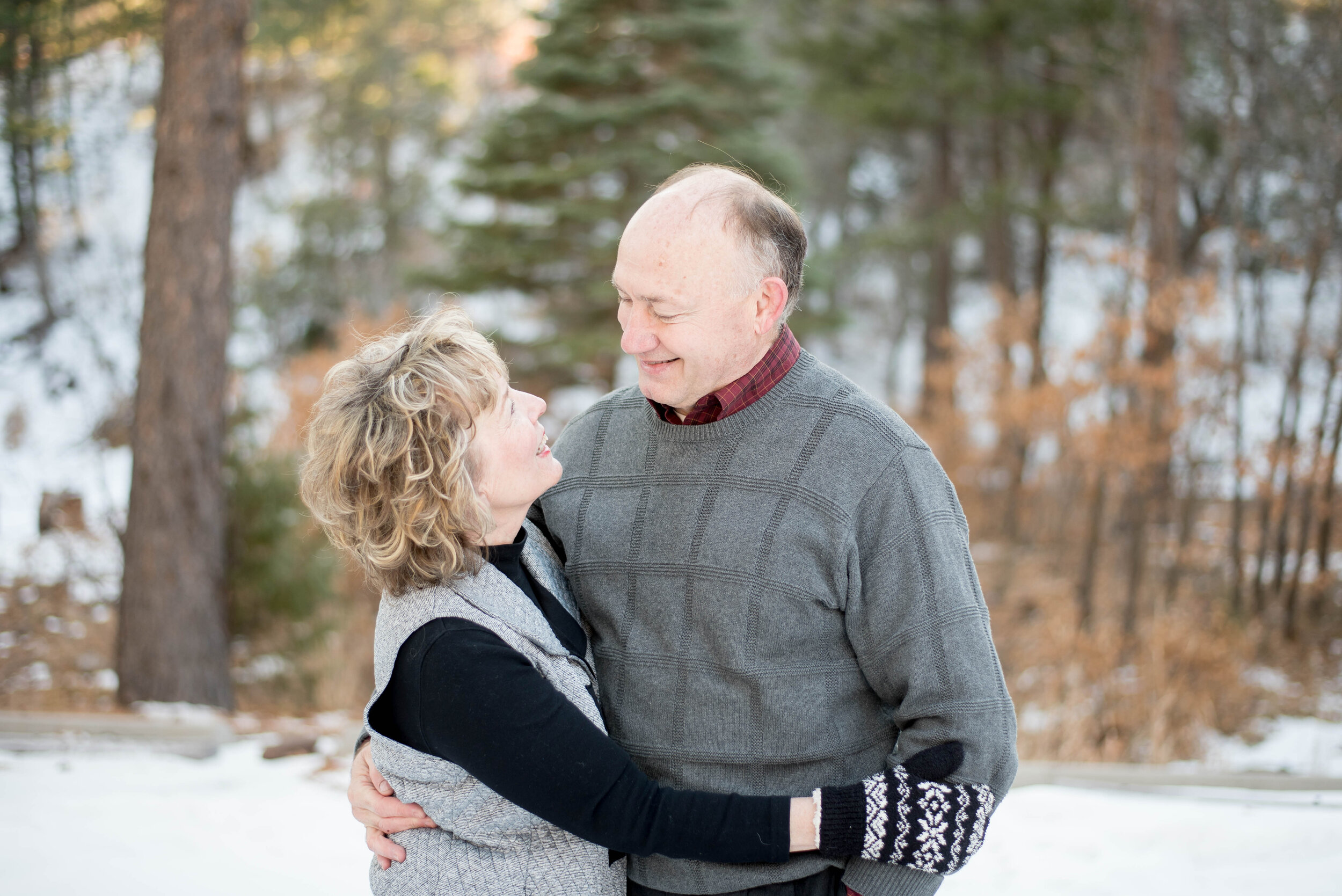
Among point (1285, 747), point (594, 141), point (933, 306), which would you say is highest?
point (594, 141)

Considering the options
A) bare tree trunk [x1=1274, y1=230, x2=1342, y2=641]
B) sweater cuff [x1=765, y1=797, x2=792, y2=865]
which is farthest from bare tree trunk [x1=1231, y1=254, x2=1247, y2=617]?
sweater cuff [x1=765, y1=797, x2=792, y2=865]

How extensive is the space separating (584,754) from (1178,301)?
6.35m

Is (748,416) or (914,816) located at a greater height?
(748,416)

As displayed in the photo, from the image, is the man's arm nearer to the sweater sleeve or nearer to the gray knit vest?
the sweater sleeve

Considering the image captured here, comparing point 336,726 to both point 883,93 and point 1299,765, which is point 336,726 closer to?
point 1299,765

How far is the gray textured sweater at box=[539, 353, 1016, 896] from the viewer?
142 cm

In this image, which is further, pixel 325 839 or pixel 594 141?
pixel 594 141

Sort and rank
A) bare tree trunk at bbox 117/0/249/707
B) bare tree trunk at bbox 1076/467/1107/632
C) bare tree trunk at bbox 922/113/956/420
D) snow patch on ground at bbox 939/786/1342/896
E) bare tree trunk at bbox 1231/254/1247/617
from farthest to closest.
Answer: bare tree trunk at bbox 922/113/956/420 < bare tree trunk at bbox 1231/254/1247/617 < bare tree trunk at bbox 1076/467/1107/632 < bare tree trunk at bbox 117/0/249/707 < snow patch on ground at bbox 939/786/1342/896

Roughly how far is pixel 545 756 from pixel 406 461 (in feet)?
1.44

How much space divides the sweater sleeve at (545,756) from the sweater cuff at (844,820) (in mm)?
53

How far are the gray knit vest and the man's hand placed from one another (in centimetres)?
1

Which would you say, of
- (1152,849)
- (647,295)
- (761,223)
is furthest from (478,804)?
(1152,849)

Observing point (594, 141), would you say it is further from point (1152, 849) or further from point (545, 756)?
point (545, 756)

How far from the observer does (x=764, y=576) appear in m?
1.51
